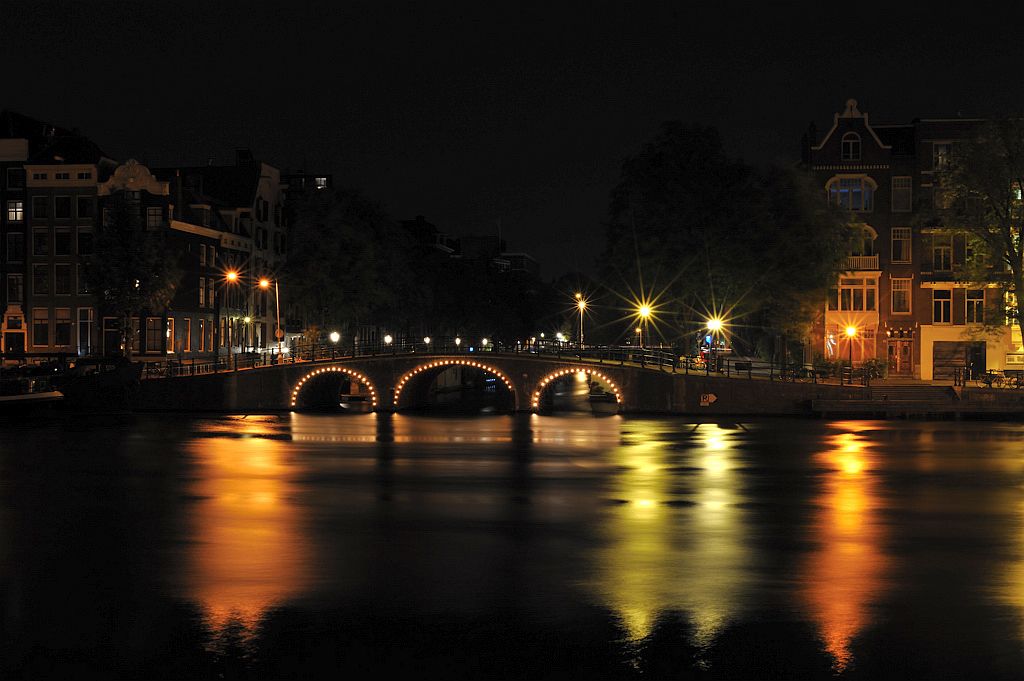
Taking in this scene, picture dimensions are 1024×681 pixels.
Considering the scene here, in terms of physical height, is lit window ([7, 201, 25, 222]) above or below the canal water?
above

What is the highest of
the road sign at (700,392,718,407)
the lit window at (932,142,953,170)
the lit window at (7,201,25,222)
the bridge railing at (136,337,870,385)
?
the lit window at (932,142,953,170)

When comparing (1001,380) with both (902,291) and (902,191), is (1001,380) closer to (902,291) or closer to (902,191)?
(902,291)

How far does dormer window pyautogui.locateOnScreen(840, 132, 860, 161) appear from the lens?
271ft

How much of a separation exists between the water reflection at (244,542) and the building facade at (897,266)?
50.4 m

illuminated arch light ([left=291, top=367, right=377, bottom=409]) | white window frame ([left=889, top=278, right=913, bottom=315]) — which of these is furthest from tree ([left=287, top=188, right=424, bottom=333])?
white window frame ([left=889, top=278, right=913, bottom=315])

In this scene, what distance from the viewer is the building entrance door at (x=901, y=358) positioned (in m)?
83.6

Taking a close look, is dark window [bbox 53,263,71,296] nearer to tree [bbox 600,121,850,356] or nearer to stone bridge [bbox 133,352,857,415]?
stone bridge [bbox 133,352,857,415]

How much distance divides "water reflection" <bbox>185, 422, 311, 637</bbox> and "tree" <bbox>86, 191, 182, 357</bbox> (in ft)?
119

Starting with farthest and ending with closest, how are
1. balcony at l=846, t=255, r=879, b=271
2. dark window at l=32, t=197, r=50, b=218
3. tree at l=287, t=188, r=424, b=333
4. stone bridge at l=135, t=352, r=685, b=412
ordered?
tree at l=287, t=188, r=424, b=333 < dark window at l=32, t=197, r=50, b=218 < balcony at l=846, t=255, r=879, b=271 < stone bridge at l=135, t=352, r=685, b=412

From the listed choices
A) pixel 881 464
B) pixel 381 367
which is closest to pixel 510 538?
pixel 881 464

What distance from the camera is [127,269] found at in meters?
78.2

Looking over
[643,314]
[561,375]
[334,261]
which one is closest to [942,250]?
[643,314]

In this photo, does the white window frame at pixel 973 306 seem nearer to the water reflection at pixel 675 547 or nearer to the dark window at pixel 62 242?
the water reflection at pixel 675 547

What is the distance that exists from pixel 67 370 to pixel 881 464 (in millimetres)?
49785
